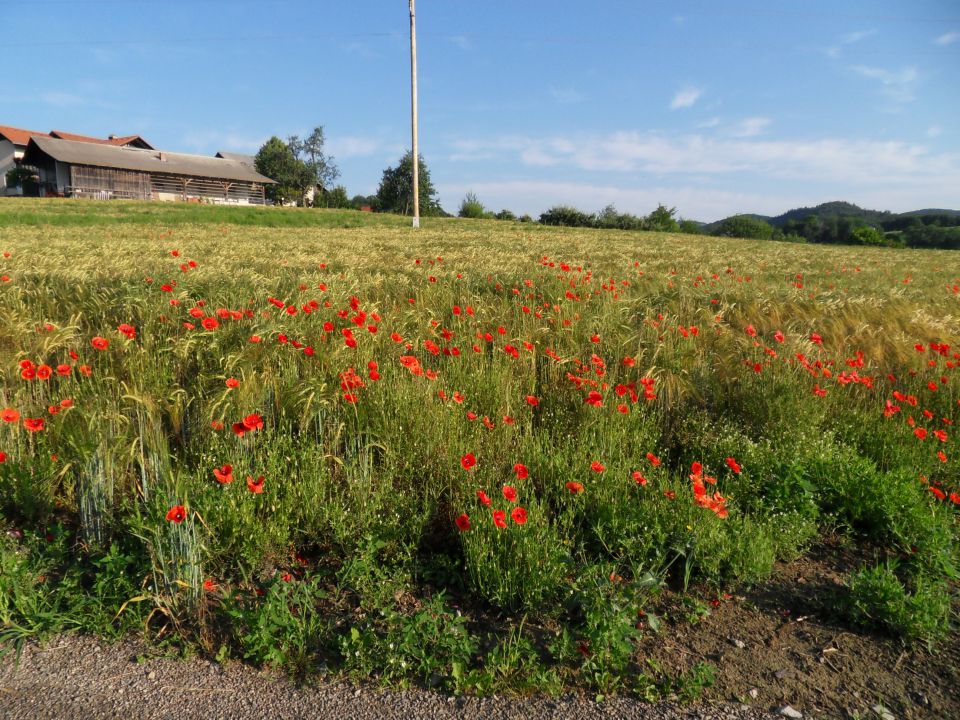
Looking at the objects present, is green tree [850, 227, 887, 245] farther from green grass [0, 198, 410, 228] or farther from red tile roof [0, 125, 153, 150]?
red tile roof [0, 125, 153, 150]

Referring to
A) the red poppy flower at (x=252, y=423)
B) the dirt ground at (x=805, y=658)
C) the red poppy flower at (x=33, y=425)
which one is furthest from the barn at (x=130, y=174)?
the dirt ground at (x=805, y=658)

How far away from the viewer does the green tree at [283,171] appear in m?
69.7

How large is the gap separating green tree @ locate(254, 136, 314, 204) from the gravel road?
71991 millimetres

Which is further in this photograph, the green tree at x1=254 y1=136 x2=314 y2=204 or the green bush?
the green tree at x1=254 y1=136 x2=314 y2=204

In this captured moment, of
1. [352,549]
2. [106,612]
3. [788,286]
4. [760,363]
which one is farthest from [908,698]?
[788,286]

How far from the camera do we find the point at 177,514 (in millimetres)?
2320

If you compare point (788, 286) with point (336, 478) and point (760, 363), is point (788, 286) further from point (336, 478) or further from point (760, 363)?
point (336, 478)

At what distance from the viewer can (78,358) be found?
145 inches

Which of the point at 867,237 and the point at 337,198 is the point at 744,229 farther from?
the point at 337,198

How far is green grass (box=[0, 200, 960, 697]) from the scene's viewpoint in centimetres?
225

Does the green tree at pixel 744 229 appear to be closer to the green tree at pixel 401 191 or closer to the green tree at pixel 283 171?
the green tree at pixel 401 191

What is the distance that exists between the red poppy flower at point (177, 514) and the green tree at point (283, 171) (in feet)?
235

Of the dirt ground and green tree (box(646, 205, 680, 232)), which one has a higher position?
green tree (box(646, 205, 680, 232))

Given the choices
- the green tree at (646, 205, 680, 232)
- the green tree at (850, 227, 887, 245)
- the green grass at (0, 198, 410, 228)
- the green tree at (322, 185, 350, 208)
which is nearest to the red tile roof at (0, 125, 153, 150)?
the green tree at (322, 185, 350, 208)
